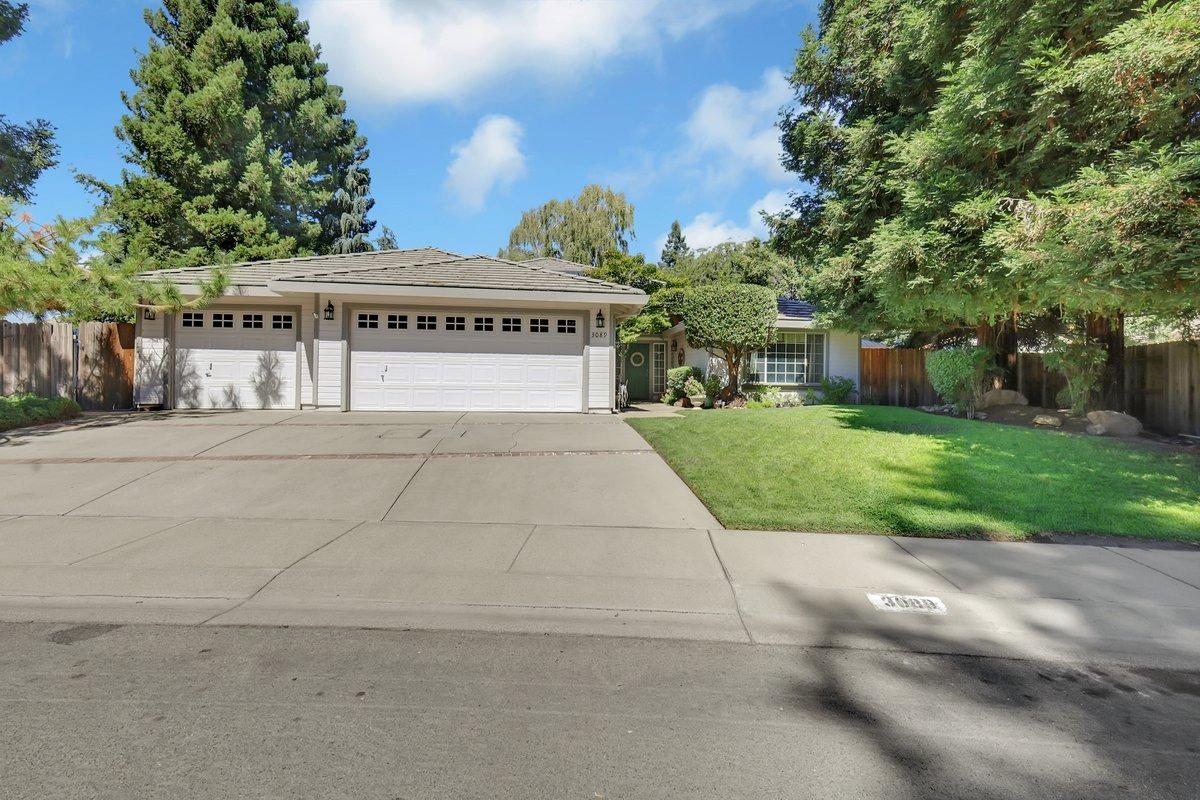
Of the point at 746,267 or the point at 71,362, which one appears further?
the point at 746,267

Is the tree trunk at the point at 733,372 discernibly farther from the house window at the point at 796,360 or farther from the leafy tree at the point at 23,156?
the leafy tree at the point at 23,156

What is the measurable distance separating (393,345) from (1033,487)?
12292 mm

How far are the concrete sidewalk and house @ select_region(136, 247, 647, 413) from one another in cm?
815

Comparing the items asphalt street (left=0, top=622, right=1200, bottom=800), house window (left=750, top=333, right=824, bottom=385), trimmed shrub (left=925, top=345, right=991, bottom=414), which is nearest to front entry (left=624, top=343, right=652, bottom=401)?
house window (left=750, top=333, right=824, bottom=385)

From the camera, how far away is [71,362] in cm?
1382

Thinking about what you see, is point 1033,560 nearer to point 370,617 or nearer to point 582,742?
point 582,742

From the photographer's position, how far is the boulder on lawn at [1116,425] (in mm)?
10203

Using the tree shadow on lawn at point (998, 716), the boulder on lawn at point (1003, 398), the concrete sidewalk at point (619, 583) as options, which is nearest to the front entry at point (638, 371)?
the boulder on lawn at point (1003, 398)

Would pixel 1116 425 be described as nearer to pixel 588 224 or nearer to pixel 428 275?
pixel 428 275

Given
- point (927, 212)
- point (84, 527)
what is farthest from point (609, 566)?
point (927, 212)

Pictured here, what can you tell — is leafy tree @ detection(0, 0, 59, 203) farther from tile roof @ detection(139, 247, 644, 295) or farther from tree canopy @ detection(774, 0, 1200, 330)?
tree canopy @ detection(774, 0, 1200, 330)

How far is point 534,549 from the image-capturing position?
18.1 ft

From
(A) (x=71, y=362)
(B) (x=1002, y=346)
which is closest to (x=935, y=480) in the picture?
(B) (x=1002, y=346)

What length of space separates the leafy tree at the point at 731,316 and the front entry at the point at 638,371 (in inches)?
220
